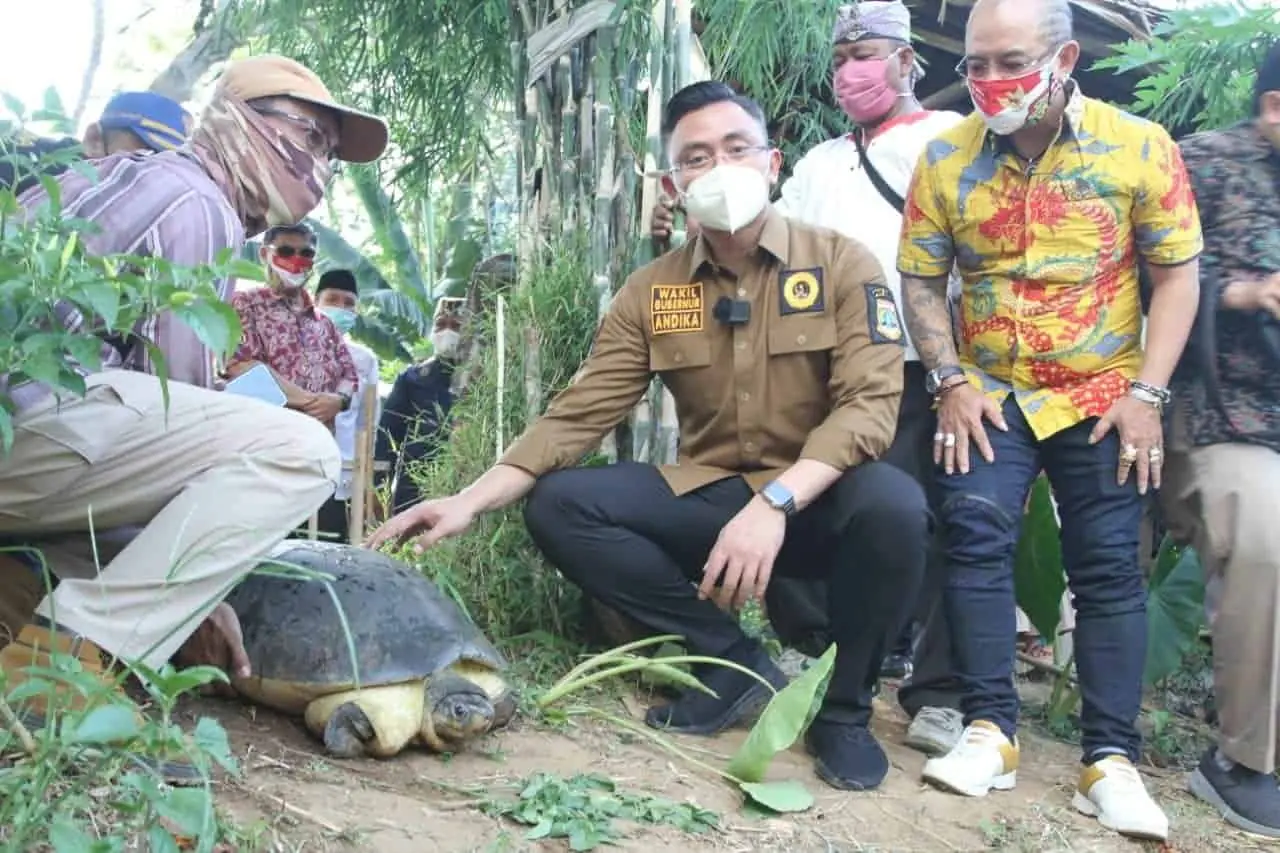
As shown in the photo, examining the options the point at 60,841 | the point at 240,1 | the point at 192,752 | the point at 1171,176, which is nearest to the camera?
the point at 60,841

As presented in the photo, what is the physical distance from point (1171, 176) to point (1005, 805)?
4.61 ft

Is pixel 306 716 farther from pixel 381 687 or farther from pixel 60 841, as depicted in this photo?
pixel 60 841

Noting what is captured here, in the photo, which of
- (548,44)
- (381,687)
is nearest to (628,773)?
(381,687)

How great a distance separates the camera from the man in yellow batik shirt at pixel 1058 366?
269 cm

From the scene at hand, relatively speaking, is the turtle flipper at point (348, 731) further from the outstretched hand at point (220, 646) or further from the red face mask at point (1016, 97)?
the red face mask at point (1016, 97)

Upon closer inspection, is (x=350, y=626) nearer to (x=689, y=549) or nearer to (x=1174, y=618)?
(x=689, y=549)

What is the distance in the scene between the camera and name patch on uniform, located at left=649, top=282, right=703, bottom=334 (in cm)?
304

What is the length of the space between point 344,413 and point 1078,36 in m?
3.69

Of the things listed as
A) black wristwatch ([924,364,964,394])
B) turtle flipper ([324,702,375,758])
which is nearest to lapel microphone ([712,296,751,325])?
black wristwatch ([924,364,964,394])

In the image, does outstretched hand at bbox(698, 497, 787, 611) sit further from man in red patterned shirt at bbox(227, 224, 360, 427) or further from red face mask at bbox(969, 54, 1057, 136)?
man in red patterned shirt at bbox(227, 224, 360, 427)

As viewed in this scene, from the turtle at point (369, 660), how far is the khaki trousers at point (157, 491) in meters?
0.21

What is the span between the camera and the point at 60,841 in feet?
4.91

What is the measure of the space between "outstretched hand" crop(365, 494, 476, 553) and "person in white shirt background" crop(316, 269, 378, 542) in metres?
1.78

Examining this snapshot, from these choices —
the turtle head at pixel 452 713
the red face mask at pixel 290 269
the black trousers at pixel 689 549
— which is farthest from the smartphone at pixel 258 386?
the red face mask at pixel 290 269
